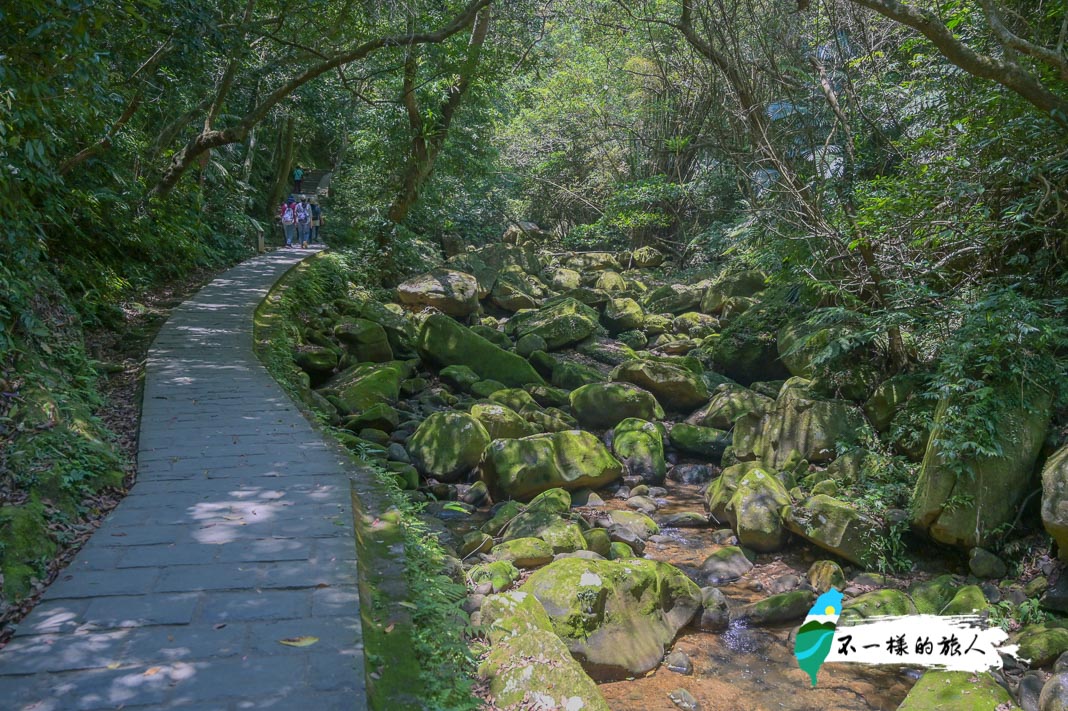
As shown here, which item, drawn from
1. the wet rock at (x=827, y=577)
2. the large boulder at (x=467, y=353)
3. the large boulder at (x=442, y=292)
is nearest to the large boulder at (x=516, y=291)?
the large boulder at (x=442, y=292)

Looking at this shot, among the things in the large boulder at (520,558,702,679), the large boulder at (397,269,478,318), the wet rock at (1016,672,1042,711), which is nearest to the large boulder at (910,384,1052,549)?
the wet rock at (1016,672,1042,711)

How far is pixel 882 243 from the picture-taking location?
853cm

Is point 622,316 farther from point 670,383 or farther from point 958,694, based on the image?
point 958,694

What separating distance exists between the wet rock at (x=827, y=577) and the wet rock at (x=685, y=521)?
5.20ft

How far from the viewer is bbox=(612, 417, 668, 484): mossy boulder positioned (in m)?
9.66

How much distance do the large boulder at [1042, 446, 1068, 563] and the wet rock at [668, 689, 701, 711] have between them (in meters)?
3.01

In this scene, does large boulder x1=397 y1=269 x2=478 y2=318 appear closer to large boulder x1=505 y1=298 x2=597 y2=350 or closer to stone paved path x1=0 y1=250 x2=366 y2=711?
large boulder x1=505 y1=298 x2=597 y2=350

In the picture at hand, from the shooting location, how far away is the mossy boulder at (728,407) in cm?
1071

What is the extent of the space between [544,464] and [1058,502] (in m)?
4.87

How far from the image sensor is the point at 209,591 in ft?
11.7

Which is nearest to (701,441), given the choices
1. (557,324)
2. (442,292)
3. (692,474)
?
(692,474)

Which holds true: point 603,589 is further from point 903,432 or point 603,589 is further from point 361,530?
point 903,432

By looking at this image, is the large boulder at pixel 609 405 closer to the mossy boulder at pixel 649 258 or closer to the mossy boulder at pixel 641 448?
the mossy boulder at pixel 641 448

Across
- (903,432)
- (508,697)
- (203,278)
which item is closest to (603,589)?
(508,697)
